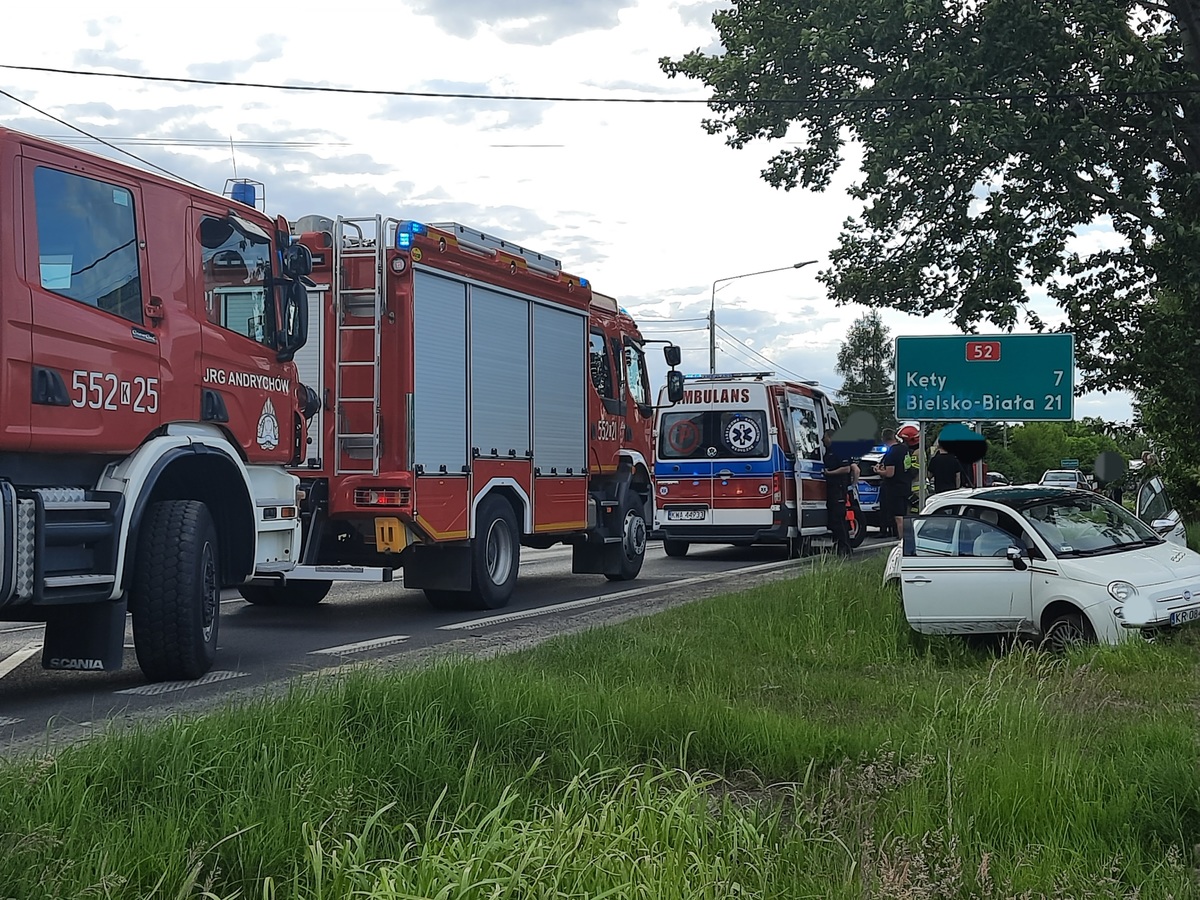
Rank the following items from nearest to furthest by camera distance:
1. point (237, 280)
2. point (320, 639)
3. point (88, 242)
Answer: point (88, 242) → point (237, 280) → point (320, 639)

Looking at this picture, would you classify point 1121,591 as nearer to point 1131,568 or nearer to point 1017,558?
point 1131,568

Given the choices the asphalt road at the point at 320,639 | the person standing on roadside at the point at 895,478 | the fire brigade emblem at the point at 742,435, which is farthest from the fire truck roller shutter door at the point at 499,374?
the fire brigade emblem at the point at 742,435

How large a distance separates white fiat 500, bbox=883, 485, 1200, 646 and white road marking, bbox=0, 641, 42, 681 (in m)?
6.03

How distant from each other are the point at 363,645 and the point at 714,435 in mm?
9911

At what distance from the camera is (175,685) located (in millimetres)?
7793

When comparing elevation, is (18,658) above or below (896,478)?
below

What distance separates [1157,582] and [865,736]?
395 cm

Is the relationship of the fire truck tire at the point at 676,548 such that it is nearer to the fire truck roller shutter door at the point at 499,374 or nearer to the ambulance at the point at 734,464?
the ambulance at the point at 734,464

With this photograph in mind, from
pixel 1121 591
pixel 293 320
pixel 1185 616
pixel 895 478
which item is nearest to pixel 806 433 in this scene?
pixel 895 478

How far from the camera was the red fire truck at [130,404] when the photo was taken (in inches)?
262

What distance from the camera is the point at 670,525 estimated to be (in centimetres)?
1916

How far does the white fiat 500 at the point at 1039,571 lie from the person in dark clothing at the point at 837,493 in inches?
379

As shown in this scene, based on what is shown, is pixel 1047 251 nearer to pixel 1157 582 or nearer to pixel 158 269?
pixel 1157 582

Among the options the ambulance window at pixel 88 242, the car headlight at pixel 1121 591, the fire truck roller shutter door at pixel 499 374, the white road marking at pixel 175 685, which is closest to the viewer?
the ambulance window at pixel 88 242
